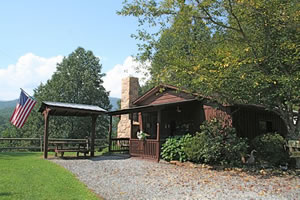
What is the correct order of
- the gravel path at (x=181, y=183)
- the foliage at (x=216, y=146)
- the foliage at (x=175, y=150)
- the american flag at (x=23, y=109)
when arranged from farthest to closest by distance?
the american flag at (x=23, y=109)
the foliage at (x=175, y=150)
the foliage at (x=216, y=146)
the gravel path at (x=181, y=183)

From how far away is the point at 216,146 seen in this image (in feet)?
37.2

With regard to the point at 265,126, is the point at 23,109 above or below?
above

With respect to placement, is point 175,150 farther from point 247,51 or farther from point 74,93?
point 74,93

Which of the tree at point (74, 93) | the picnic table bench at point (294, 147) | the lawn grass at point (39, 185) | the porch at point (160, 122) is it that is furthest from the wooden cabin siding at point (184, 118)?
the tree at point (74, 93)

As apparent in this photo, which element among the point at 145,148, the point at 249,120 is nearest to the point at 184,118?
the point at 145,148

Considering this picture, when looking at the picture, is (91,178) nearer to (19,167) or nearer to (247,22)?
(19,167)

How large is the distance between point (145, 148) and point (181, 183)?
606cm

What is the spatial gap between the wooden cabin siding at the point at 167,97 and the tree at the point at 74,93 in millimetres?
13839

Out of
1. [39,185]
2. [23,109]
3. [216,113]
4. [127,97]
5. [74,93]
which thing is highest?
[74,93]

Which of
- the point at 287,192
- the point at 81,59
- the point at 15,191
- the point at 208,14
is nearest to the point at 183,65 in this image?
the point at 208,14

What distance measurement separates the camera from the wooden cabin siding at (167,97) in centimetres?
1581

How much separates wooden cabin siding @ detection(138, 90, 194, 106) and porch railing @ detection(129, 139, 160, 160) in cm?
349

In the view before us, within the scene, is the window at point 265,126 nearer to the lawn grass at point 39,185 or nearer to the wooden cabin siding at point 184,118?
the wooden cabin siding at point 184,118

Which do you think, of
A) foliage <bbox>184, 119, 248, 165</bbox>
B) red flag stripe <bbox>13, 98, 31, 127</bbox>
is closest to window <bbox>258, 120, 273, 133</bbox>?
foliage <bbox>184, 119, 248, 165</bbox>
